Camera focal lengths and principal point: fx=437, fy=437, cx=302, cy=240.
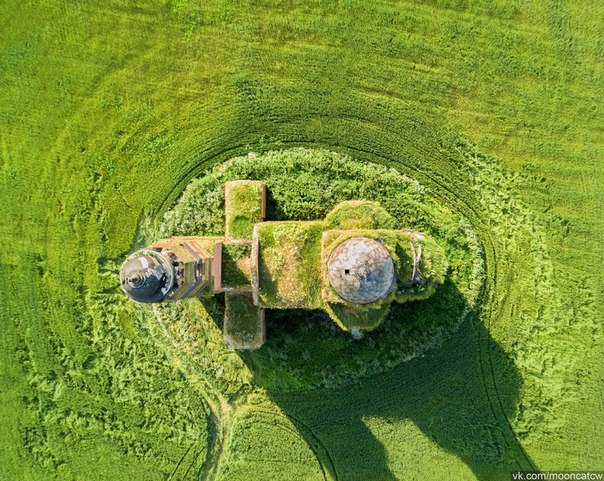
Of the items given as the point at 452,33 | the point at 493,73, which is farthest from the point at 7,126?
the point at 493,73

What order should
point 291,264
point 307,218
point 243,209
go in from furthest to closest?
point 307,218 < point 243,209 < point 291,264

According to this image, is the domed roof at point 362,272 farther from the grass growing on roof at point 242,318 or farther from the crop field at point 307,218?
the crop field at point 307,218

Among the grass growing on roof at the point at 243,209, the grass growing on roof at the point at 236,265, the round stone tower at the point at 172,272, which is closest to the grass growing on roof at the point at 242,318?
the grass growing on roof at the point at 236,265

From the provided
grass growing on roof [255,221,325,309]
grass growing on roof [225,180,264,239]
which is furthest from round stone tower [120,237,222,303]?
grass growing on roof [255,221,325,309]

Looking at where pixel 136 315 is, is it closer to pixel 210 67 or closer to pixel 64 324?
pixel 64 324

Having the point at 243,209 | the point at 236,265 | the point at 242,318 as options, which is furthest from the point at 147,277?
the point at 243,209

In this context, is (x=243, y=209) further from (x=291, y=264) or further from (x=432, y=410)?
(x=432, y=410)
